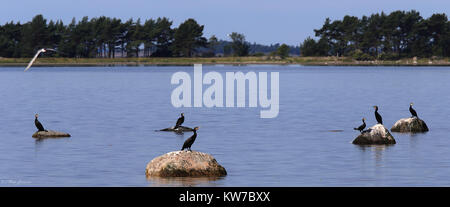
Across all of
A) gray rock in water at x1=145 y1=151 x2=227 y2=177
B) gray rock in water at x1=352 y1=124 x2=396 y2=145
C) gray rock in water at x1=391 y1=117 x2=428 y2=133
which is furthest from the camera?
gray rock in water at x1=391 y1=117 x2=428 y2=133

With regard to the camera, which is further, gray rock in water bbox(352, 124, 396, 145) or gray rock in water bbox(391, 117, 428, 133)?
gray rock in water bbox(391, 117, 428, 133)

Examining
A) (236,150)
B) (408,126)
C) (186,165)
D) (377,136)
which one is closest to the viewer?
(186,165)

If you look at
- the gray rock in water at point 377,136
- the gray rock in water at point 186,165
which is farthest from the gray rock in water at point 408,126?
the gray rock in water at point 186,165

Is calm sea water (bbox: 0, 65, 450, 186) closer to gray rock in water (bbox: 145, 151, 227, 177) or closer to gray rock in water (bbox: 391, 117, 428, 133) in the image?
gray rock in water (bbox: 145, 151, 227, 177)

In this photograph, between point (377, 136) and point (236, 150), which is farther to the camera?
point (236, 150)

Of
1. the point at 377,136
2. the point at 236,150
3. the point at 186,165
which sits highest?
the point at 186,165

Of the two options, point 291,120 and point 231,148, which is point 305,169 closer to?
point 231,148

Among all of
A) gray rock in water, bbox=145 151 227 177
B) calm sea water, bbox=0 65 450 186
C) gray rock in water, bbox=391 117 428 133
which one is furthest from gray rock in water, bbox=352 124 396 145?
gray rock in water, bbox=145 151 227 177

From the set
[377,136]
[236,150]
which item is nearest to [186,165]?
[236,150]

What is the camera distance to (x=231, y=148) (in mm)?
43531

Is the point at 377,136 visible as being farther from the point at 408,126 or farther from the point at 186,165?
the point at 186,165

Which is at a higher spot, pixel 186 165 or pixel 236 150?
pixel 186 165

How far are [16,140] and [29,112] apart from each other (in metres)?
29.9
